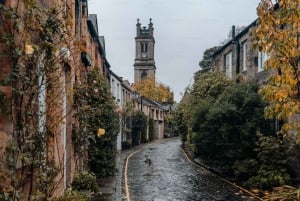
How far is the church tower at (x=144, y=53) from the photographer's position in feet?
337

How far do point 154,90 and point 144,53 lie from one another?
67.2 feet

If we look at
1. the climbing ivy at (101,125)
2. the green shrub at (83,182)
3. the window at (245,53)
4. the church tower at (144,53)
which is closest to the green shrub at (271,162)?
the climbing ivy at (101,125)

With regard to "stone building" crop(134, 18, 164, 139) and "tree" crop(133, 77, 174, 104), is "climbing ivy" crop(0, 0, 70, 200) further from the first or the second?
"stone building" crop(134, 18, 164, 139)

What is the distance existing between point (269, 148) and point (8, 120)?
13.1 m

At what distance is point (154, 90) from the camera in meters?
87.9

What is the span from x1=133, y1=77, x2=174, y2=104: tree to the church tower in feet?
39.1

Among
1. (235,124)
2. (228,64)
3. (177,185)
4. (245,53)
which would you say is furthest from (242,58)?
(177,185)

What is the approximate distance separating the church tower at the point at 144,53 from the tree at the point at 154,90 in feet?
39.1

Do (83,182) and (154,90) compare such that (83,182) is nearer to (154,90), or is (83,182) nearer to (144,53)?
(154,90)

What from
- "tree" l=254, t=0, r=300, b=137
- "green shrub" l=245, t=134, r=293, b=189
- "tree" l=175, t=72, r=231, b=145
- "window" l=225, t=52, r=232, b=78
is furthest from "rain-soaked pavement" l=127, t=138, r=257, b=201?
"window" l=225, t=52, r=232, b=78

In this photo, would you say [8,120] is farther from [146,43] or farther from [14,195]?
[146,43]

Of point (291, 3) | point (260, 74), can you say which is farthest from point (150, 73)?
point (291, 3)

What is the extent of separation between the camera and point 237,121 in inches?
735

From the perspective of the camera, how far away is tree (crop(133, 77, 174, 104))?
8700cm
